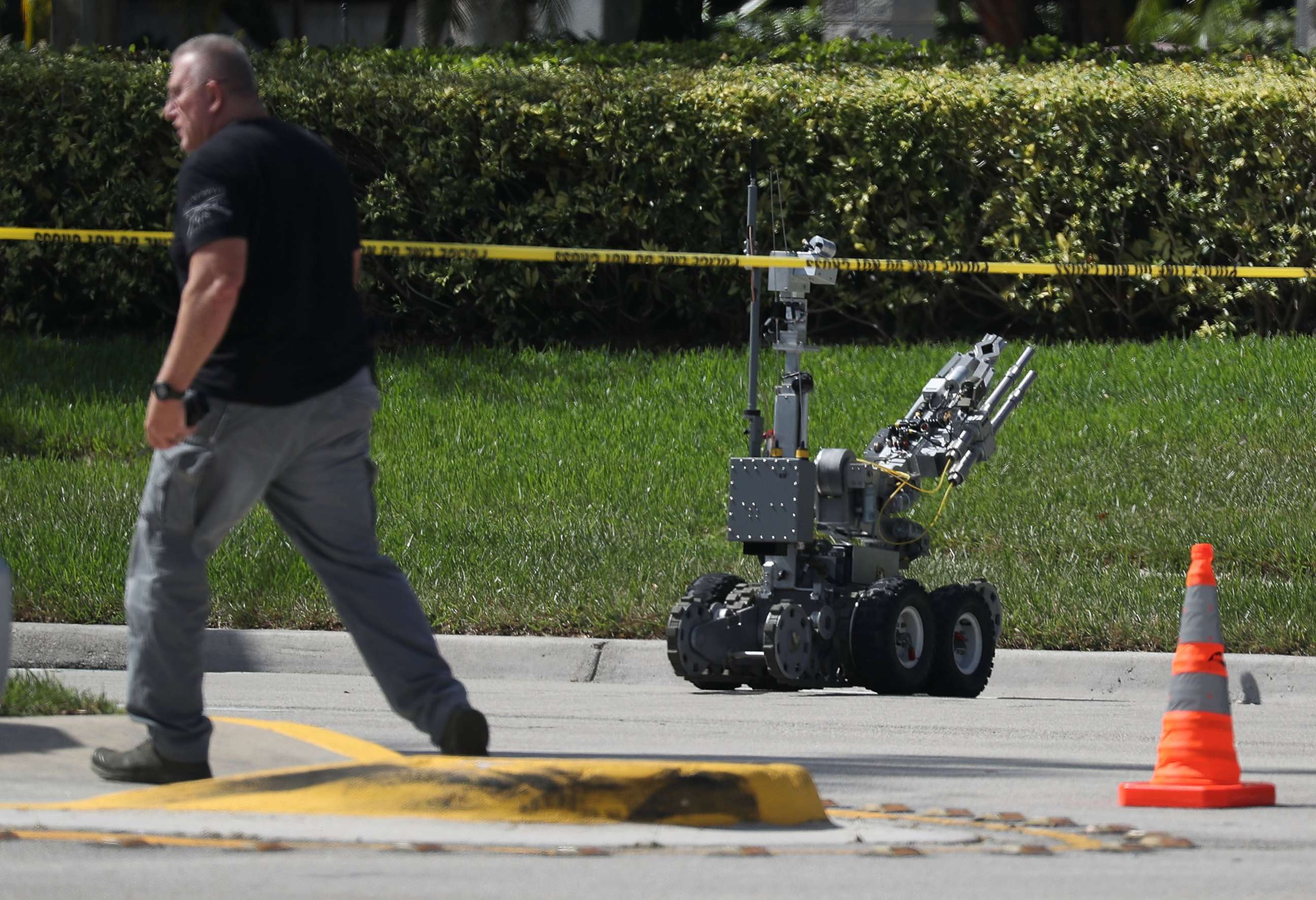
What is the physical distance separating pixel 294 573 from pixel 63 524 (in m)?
1.56

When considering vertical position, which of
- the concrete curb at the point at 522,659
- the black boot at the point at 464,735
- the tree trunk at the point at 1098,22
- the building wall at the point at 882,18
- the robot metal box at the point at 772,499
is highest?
the tree trunk at the point at 1098,22

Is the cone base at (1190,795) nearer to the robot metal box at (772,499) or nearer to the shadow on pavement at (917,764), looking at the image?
the shadow on pavement at (917,764)

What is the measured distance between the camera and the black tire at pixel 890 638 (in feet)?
26.7

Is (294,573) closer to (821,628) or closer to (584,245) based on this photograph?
(821,628)

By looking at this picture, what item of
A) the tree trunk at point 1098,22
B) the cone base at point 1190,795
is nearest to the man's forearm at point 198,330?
the cone base at point 1190,795

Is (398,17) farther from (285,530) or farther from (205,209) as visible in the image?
(205,209)

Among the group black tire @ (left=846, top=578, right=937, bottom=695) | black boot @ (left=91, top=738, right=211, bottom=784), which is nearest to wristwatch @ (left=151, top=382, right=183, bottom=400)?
black boot @ (left=91, top=738, right=211, bottom=784)

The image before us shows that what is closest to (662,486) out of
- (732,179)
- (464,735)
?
(732,179)

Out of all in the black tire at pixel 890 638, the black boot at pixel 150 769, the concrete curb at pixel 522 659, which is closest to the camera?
the black boot at pixel 150 769

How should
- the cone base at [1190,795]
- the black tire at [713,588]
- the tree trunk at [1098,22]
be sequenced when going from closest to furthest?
the cone base at [1190,795] < the black tire at [713,588] < the tree trunk at [1098,22]

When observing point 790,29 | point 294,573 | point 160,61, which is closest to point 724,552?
point 294,573

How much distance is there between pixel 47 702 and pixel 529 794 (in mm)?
2252

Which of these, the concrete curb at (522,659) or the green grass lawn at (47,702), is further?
the concrete curb at (522,659)

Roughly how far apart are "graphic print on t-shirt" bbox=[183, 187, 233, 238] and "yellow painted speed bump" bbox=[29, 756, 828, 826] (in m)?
1.34
